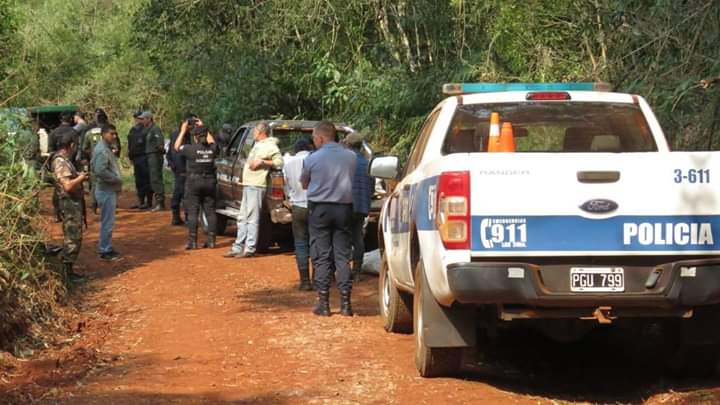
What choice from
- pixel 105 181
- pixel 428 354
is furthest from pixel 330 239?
pixel 105 181

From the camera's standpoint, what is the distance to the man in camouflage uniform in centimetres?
1359

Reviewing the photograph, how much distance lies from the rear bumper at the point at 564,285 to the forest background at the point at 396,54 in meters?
3.81

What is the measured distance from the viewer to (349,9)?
65.4 feet

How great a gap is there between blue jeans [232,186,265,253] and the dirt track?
2278 mm

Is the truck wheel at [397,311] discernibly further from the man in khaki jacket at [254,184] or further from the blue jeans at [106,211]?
the blue jeans at [106,211]

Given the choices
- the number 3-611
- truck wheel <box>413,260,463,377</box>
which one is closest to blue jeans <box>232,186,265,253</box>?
truck wheel <box>413,260,463,377</box>

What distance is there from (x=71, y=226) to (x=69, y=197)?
0.33 meters

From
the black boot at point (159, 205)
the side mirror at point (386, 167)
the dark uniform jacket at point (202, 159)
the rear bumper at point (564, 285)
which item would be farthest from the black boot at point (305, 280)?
the black boot at point (159, 205)

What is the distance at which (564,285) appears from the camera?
7.09 m

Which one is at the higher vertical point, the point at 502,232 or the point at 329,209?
the point at 502,232

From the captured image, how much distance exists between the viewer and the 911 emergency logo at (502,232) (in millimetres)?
7035

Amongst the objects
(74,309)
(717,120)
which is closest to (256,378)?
(74,309)

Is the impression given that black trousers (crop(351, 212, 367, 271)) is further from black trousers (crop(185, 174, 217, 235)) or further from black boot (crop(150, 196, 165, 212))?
black boot (crop(150, 196, 165, 212))

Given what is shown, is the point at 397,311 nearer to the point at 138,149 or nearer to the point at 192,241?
the point at 192,241
